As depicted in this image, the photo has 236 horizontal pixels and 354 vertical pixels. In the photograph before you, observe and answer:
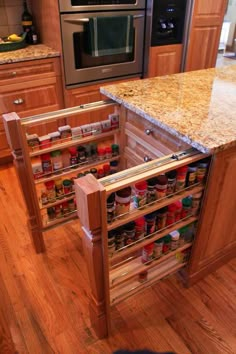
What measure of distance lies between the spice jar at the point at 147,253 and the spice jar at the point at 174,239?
4.9 inches

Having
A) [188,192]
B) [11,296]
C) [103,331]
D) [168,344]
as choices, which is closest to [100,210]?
[188,192]

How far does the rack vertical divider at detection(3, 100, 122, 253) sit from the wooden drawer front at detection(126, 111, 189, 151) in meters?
0.13

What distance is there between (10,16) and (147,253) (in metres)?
2.48

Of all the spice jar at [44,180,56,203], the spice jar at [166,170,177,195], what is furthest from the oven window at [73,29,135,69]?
the spice jar at [166,170,177,195]

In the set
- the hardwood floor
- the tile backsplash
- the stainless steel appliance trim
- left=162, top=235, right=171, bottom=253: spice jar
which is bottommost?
the hardwood floor

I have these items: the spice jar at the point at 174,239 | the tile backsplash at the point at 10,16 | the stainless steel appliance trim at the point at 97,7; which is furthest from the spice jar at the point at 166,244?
the tile backsplash at the point at 10,16

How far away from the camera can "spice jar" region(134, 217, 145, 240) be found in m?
1.18

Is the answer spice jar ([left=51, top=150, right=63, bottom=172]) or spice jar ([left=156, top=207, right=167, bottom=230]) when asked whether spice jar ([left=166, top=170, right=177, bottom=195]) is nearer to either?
spice jar ([left=156, top=207, right=167, bottom=230])

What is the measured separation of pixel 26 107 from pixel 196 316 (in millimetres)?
2025

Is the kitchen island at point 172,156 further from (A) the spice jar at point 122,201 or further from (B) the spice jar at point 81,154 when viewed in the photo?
(B) the spice jar at point 81,154

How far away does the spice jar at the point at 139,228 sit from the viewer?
1.18 m

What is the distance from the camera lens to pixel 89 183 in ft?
2.96

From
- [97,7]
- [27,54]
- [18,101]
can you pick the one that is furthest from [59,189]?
[97,7]

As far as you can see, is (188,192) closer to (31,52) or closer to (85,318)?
(85,318)
